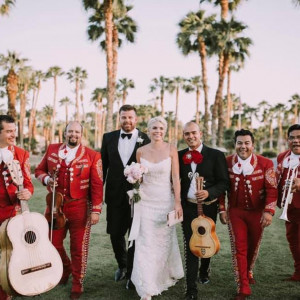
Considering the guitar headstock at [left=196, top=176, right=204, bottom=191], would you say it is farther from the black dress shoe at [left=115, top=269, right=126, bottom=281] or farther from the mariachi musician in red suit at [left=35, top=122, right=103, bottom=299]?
the black dress shoe at [left=115, top=269, right=126, bottom=281]

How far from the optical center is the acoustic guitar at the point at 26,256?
3.53 m

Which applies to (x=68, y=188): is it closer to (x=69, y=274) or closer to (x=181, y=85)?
(x=69, y=274)

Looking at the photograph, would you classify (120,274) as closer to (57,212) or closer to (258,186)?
(57,212)

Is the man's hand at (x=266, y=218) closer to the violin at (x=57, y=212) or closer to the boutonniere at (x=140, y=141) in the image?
the boutonniere at (x=140, y=141)

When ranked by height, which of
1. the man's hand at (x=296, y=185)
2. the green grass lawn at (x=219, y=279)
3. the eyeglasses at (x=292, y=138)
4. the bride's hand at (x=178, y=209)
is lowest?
the green grass lawn at (x=219, y=279)

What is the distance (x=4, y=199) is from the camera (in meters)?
4.07

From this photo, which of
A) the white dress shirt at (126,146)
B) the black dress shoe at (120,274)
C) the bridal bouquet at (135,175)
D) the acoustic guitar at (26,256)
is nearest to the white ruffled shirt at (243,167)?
the bridal bouquet at (135,175)

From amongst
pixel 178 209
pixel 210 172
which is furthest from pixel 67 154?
pixel 210 172

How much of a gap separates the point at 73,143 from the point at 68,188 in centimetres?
57

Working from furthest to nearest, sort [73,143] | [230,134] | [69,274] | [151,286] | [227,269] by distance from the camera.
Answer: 1. [230,134]
2. [227,269]
3. [69,274]
4. [73,143]
5. [151,286]

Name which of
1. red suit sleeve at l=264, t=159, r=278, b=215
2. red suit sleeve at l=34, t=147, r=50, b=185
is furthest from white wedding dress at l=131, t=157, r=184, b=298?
red suit sleeve at l=34, t=147, r=50, b=185

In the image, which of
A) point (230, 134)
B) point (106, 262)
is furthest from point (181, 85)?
point (106, 262)

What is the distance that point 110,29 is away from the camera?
59.5 ft

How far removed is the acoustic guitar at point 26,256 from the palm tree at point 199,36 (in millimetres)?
20794
